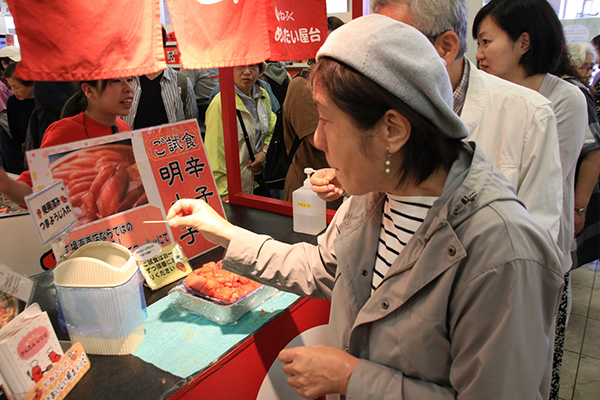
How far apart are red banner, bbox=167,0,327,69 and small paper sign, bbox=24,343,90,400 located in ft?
3.38

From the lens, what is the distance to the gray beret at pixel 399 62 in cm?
85

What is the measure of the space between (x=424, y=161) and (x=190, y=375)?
2.96ft

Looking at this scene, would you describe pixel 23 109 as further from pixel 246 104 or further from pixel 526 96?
pixel 526 96

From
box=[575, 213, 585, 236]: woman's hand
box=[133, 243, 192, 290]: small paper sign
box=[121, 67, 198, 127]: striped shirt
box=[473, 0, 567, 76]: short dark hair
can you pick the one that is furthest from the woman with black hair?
box=[121, 67, 198, 127]: striped shirt

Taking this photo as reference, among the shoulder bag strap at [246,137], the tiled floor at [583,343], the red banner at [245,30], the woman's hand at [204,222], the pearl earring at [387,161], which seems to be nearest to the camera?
the pearl earring at [387,161]

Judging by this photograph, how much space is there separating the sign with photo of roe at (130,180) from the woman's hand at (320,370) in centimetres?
106

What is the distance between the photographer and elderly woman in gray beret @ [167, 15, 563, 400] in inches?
33.1

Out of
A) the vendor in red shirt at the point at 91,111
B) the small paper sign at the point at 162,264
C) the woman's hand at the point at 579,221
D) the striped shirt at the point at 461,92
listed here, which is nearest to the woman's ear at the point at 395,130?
the striped shirt at the point at 461,92

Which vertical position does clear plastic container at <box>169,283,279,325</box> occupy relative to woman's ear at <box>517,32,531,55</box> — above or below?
below

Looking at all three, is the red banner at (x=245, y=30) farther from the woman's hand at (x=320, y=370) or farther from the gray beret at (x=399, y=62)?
the woman's hand at (x=320, y=370)

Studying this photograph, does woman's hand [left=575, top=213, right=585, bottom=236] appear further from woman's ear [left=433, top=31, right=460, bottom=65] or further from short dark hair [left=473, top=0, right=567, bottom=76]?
woman's ear [left=433, top=31, right=460, bottom=65]

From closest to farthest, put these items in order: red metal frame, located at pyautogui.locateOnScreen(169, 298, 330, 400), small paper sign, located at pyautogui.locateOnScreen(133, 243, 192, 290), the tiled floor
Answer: red metal frame, located at pyautogui.locateOnScreen(169, 298, 330, 400), small paper sign, located at pyautogui.locateOnScreen(133, 243, 192, 290), the tiled floor

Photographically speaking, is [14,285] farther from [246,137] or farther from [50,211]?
[246,137]

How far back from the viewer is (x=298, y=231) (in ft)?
7.45
